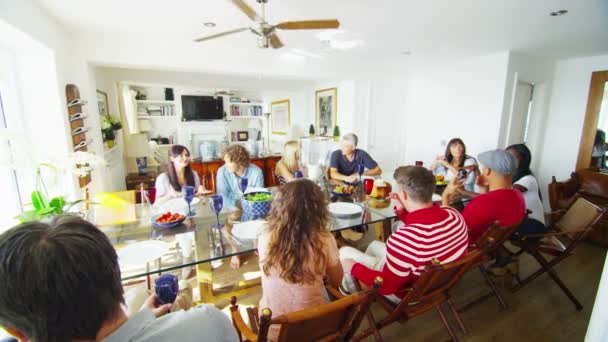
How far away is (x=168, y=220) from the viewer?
5.37 ft

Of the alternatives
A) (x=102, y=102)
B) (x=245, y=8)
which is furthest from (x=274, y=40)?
(x=102, y=102)

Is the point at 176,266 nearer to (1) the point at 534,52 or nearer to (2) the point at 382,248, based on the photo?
(2) the point at 382,248

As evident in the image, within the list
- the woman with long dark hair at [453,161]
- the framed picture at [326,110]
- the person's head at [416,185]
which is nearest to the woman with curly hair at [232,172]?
the person's head at [416,185]

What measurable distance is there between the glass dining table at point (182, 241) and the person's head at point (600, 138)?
3.68m

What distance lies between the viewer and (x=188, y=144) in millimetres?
5402

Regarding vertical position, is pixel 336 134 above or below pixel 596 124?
below

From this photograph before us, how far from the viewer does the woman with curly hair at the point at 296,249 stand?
3.50ft

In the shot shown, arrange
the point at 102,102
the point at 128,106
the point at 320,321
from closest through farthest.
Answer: the point at 320,321
the point at 102,102
the point at 128,106

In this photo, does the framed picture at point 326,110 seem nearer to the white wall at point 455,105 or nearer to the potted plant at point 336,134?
the potted plant at point 336,134

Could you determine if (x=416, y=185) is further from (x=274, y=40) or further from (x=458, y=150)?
(x=458, y=150)

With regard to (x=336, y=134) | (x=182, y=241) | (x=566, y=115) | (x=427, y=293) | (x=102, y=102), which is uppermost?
(x=102, y=102)

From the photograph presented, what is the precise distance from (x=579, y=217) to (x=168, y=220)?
2896 millimetres

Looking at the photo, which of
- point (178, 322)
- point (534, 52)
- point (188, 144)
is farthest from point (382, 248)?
point (188, 144)

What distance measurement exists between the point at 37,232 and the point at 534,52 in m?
4.78
